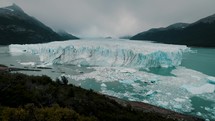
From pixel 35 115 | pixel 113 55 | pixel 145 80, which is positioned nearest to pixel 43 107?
pixel 35 115

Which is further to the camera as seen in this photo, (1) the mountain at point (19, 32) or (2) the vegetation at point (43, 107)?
(1) the mountain at point (19, 32)

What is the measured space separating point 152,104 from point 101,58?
42.3 ft

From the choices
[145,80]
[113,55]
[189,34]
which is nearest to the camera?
[145,80]

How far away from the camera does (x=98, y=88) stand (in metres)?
17.9

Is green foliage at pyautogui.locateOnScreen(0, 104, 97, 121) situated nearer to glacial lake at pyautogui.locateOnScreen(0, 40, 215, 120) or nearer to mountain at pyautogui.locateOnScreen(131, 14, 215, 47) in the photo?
glacial lake at pyautogui.locateOnScreen(0, 40, 215, 120)

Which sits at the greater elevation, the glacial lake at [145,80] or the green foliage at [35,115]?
the green foliage at [35,115]

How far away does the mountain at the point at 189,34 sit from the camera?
7612cm

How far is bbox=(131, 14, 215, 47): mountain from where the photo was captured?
7612 cm

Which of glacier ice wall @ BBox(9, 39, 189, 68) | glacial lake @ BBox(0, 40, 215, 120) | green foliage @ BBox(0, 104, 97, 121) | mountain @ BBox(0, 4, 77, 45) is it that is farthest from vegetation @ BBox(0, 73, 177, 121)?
mountain @ BBox(0, 4, 77, 45)

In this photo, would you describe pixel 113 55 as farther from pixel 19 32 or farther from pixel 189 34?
pixel 189 34

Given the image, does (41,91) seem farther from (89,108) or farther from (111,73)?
(111,73)

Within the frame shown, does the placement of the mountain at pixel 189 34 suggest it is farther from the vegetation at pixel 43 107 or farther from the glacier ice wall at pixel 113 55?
the vegetation at pixel 43 107

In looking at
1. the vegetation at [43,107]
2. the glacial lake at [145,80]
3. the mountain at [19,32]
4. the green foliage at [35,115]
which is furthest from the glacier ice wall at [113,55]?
the mountain at [19,32]

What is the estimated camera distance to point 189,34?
84875mm
